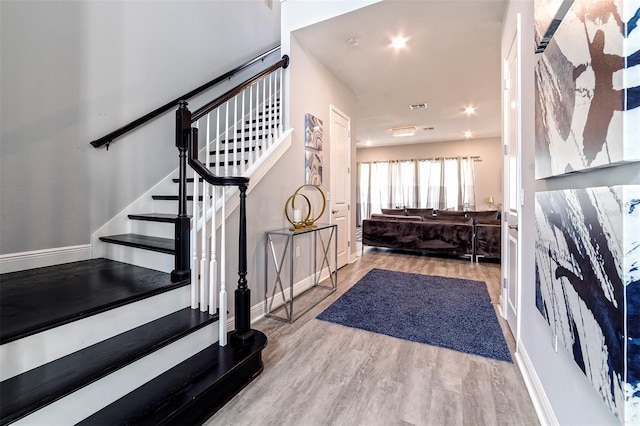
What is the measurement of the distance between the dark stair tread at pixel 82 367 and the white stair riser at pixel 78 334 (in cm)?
3

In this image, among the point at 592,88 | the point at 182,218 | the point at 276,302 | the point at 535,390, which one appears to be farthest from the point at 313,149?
the point at 535,390

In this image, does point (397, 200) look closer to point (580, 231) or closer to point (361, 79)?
point (361, 79)

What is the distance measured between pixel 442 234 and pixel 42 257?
206 inches

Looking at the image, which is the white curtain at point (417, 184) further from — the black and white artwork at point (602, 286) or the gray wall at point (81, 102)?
the black and white artwork at point (602, 286)

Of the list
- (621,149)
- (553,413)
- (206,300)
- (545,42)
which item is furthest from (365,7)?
(553,413)

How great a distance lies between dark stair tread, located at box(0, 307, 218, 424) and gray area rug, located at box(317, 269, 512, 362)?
1.40 m

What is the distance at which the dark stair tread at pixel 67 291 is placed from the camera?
1.20 meters

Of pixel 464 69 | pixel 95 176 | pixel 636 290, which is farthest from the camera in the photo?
pixel 464 69

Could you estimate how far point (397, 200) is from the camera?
9.16 metres

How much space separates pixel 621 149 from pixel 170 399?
1.83 m

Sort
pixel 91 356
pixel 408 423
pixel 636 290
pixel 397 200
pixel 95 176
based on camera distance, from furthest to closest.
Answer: pixel 397 200
pixel 95 176
pixel 408 423
pixel 91 356
pixel 636 290

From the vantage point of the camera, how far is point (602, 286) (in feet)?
2.51

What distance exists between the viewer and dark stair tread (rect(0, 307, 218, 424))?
0.96 m

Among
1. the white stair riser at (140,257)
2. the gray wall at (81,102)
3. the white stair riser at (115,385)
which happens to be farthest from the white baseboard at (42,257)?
the white stair riser at (115,385)
